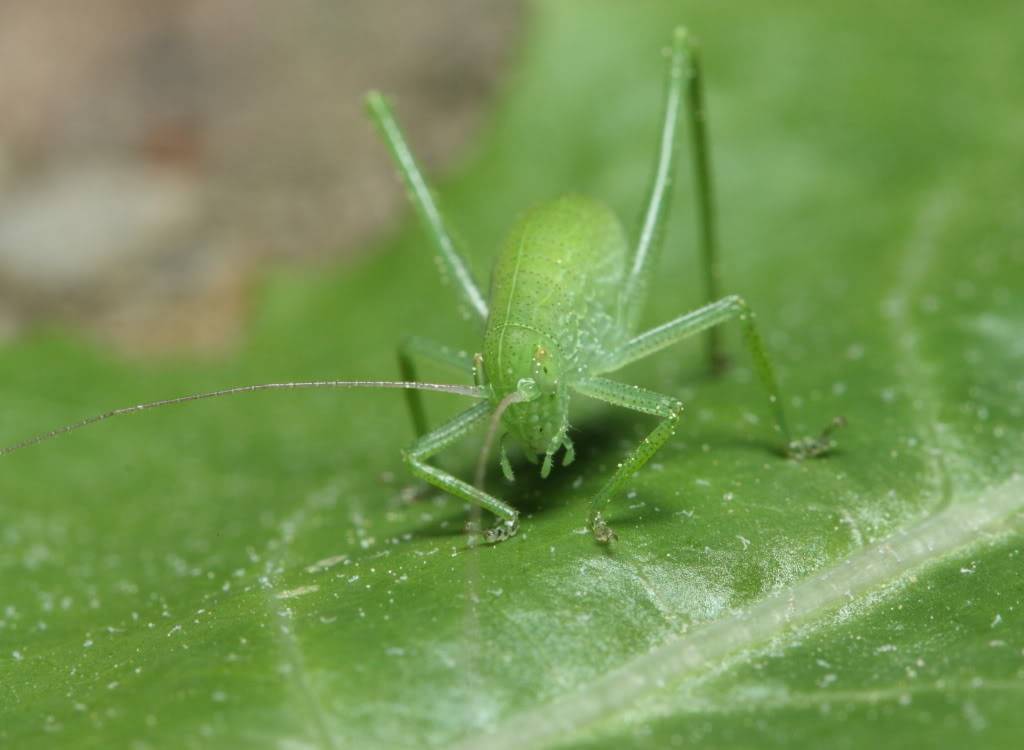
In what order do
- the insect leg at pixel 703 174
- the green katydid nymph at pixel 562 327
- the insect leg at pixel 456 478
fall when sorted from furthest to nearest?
the insect leg at pixel 703 174
the green katydid nymph at pixel 562 327
the insect leg at pixel 456 478

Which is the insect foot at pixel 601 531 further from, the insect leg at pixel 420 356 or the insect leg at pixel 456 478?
the insect leg at pixel 420 356

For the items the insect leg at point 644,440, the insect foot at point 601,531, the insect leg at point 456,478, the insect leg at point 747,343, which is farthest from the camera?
the insect leg at point 747,343

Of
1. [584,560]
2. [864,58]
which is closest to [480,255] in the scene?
[864,58]

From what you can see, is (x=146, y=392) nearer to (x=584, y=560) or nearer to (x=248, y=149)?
(x=248, y=149)

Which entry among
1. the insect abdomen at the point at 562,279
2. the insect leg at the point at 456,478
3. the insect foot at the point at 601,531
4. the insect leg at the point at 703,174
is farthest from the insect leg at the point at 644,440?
the insect leg at the point at 703,174

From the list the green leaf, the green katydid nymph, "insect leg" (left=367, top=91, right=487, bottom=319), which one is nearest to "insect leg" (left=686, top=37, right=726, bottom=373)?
the green katydid nymph

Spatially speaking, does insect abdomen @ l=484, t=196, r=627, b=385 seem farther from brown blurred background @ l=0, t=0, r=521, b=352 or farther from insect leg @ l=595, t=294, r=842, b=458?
brown blurred background @ l=0, t=0, r=521, b=352
